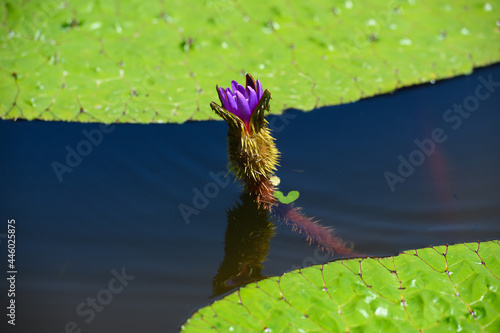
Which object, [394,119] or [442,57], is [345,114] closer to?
[394,119]

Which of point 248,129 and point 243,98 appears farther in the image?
point 248,129

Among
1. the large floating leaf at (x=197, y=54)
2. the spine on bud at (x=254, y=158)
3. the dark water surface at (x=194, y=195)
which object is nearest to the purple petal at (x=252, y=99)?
the spine on bud at (x=254, y=158)

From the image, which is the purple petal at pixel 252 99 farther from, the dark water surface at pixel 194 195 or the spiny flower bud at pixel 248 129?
the dark water surface at pixel 194 195

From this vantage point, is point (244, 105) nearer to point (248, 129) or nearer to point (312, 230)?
point (248, 129)

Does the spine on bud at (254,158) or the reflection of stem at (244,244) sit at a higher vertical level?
the spine on bud at (254,158)

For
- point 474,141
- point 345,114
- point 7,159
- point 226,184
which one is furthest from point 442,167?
point 7,159

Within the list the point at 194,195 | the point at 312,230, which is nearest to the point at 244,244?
the point at 312,230

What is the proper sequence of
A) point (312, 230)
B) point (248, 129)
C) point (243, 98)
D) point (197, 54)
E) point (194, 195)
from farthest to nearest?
point (197, 54)
point (194, 195)
point (312, 230)
point (248, 129)
point (243, 98)
